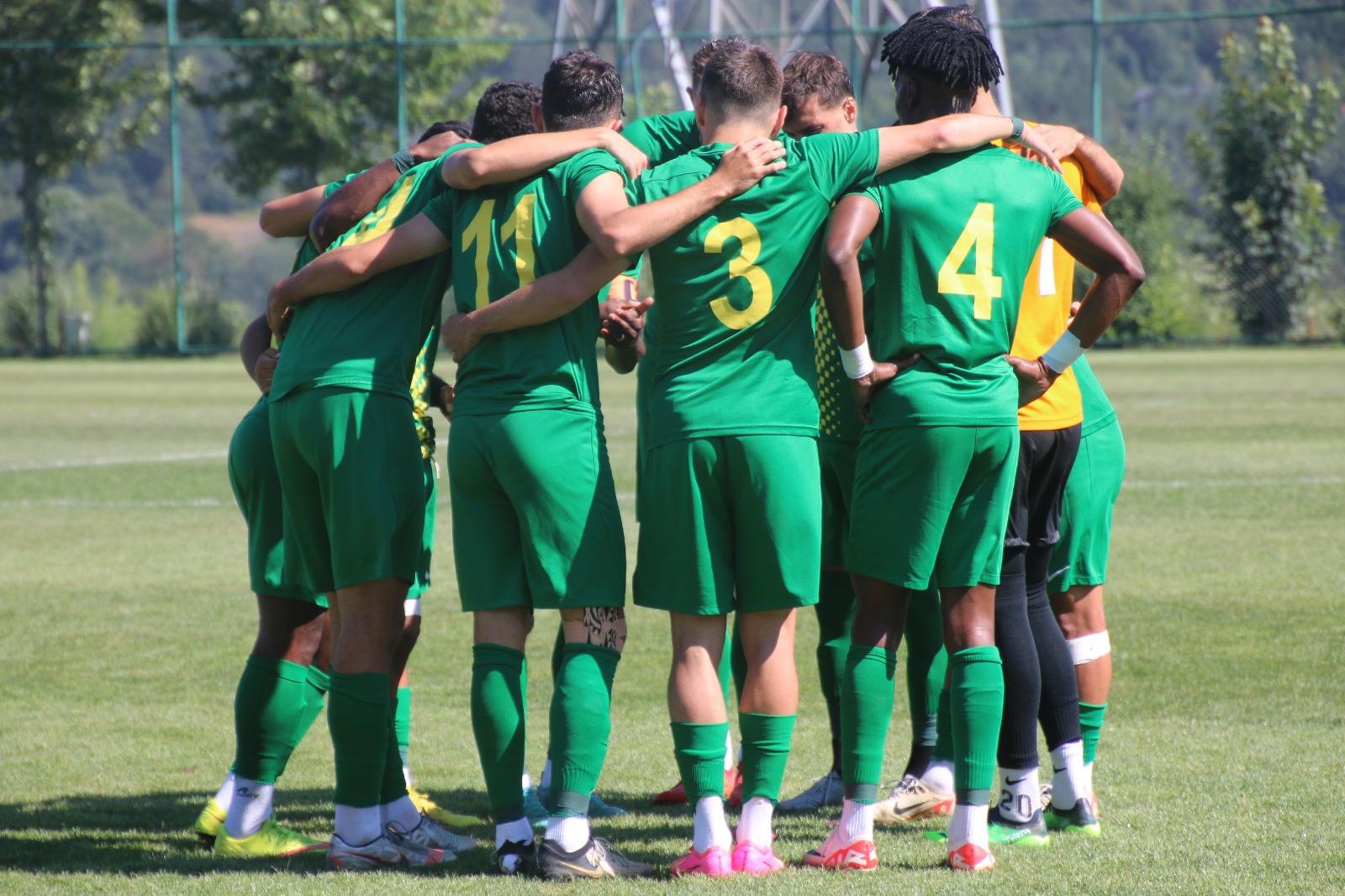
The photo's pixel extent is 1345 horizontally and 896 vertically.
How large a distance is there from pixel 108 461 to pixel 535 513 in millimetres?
11945

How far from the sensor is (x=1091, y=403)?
172 inches

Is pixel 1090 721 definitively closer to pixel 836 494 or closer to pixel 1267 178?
pixel 836 494

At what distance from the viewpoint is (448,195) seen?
12.4 feet

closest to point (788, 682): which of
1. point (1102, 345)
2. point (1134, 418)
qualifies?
point (1134, 418)

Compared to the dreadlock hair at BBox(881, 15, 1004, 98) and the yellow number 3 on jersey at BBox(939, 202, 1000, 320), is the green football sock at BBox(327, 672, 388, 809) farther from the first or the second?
the dreadlock hair at BBox(881, 15, 1004, 98)

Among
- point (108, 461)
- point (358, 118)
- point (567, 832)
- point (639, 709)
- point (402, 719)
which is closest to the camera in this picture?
point (567, 832)

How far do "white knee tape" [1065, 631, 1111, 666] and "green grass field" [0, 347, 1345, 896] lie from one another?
1.41 ft

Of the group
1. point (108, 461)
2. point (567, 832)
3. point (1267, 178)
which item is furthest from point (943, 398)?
point (1267, 178)

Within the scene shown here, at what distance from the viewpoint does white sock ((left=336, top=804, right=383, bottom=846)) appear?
3775mm

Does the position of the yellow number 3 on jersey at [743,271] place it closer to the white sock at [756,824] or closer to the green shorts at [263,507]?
the white sock at [756,824]

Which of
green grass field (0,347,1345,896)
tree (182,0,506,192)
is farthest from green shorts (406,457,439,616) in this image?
tree (182,0,506,192)

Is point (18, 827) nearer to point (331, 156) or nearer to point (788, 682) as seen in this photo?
point (788, 682)

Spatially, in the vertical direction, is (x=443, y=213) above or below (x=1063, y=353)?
above

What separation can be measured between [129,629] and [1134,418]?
42.8 feet
